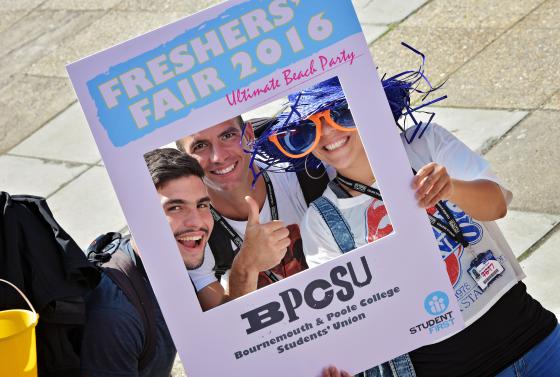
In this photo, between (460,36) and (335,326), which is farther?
(460,36)

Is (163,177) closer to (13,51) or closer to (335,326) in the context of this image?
(335,326)

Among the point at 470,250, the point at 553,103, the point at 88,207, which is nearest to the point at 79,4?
the point at 88,207

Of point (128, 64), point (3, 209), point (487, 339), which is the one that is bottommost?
point (487, 339)

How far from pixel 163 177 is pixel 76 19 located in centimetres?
625

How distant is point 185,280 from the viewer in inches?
91.4

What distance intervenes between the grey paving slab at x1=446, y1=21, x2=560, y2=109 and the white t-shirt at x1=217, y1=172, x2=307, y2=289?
3066mm

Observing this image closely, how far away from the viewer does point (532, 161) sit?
486cm

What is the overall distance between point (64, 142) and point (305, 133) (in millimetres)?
4401

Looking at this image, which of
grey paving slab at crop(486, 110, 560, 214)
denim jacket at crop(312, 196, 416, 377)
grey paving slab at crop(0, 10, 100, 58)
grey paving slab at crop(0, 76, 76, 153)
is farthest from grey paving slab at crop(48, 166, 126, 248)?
denim jacket at crop(312, 196, 416, 377)

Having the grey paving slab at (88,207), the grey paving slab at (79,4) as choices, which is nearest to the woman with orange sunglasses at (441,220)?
the grey paving slab at (88,207)

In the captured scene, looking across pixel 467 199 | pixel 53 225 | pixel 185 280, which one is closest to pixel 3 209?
pixel 53 225

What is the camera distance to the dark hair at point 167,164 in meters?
2.29

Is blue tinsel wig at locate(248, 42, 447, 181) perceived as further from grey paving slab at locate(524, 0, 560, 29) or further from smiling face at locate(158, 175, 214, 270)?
grey paving slab at locate(524, 0, 560, 29)

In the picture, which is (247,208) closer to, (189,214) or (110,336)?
(189,214)
